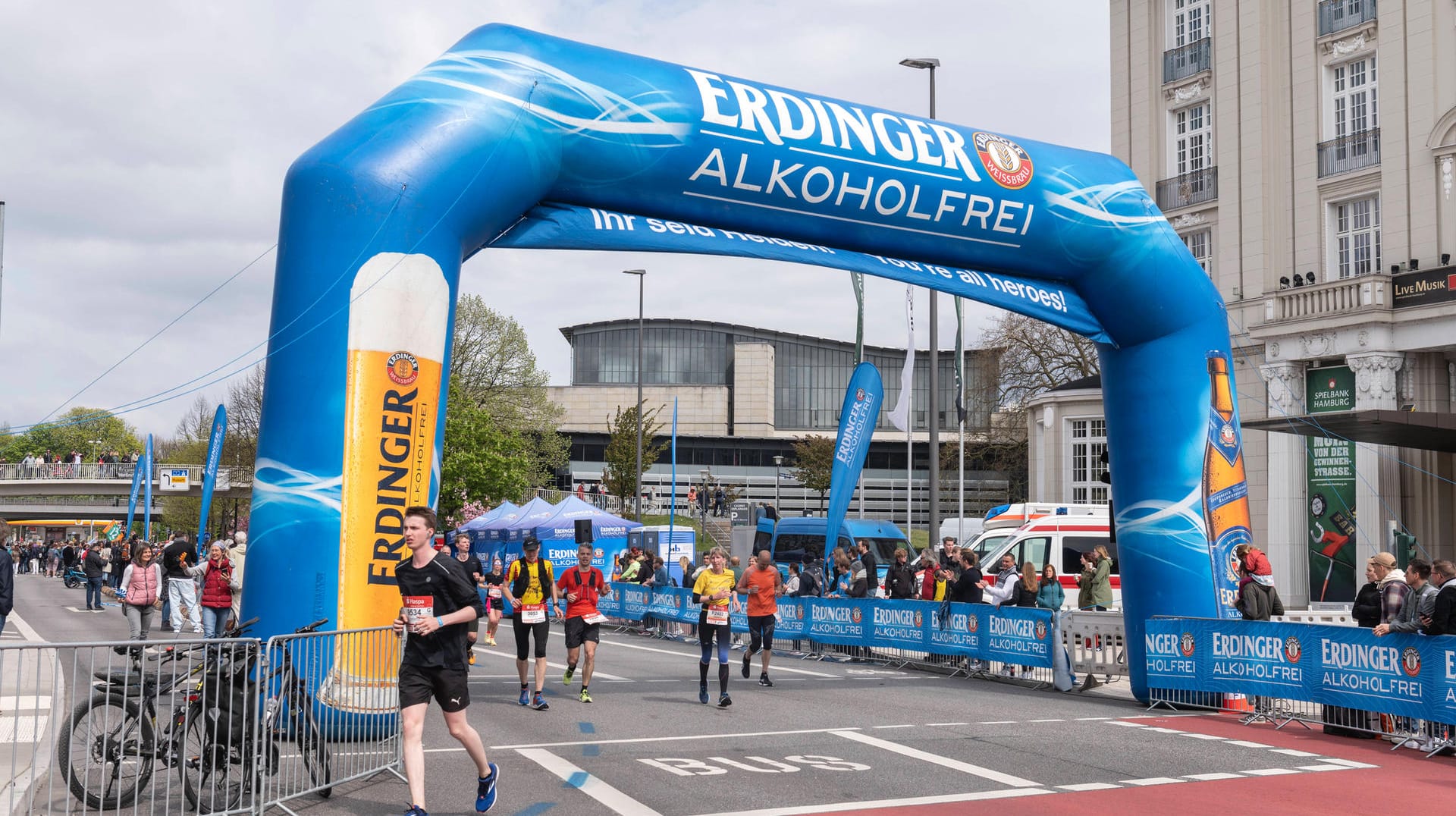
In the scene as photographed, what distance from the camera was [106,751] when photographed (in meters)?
7.52

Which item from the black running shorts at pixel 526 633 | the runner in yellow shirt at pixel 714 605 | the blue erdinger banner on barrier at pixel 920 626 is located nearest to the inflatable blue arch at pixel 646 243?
the blue erdinger banner on barrier at pixel 920 626

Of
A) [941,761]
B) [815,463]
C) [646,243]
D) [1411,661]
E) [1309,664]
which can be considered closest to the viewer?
[941,761]

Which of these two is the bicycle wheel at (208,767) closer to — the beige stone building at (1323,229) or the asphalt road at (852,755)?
the asphalt road at (852,755)

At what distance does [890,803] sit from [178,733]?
4.44m

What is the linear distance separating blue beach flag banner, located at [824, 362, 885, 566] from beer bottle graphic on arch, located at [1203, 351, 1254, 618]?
8.53 metres

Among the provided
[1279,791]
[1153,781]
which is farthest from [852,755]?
[1279,791]

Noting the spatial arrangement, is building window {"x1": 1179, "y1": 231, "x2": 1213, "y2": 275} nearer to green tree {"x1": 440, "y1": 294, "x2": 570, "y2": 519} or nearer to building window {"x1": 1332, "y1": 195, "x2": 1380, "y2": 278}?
building window {"x1": 1332, "y1": 195, "x2": 1380, "y2": 278}

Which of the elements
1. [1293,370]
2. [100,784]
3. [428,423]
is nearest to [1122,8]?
[1293,370]

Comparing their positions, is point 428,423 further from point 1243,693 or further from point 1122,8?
point 1122,8

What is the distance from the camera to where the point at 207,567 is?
1953cm

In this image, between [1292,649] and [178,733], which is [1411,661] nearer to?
[1292,649]

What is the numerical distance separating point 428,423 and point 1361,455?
80.7 feet

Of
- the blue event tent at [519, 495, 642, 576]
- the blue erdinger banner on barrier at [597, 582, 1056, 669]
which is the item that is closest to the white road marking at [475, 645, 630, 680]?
the blue erdinger banner on barrier at [597, 582, 1056, 669]

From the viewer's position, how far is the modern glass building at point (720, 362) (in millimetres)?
84812
